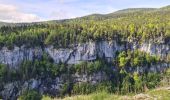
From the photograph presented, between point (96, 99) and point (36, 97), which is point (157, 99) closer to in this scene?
point (96, 99)

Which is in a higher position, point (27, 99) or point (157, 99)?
point (157, 99)

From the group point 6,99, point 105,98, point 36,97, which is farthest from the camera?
point 6,99

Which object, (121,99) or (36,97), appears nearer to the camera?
(121,99)

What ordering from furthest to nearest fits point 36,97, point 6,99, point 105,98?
point 6,99 < point 36,97 < point 105,98

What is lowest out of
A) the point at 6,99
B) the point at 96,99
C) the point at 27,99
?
the point at 6,99

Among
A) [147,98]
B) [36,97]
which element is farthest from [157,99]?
[36,97]

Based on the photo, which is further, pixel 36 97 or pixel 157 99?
pixel 36 97

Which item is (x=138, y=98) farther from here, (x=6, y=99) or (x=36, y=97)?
(x=6, y=99)

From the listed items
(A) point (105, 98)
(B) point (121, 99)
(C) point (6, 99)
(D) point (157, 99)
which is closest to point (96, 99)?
(A) point (105, 98)

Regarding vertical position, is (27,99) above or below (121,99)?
below
